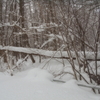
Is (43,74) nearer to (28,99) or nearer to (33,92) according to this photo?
(33,92)

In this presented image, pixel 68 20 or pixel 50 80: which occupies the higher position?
pixel 68 20

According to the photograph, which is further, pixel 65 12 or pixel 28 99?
pixel 65 12

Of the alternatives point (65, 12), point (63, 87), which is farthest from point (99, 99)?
point (65, 12)

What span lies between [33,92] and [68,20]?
231cm

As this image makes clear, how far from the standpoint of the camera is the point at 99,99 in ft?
9.67

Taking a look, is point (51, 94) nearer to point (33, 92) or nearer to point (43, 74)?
point (33, 92)

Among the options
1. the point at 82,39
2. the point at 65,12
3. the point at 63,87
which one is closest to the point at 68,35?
the point at 82,39

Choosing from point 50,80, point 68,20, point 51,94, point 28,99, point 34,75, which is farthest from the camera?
point 34,75

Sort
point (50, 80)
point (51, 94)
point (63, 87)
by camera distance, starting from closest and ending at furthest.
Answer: point (51, 94) → point (63, 87) → point (50, 80)

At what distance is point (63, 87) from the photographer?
139 inches

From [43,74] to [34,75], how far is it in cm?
38

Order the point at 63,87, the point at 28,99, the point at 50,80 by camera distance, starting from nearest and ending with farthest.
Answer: the point at 28,99 < the point at 63,87 < the point at 50,80

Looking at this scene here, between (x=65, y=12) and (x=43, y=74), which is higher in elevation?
(x=65, y=12)

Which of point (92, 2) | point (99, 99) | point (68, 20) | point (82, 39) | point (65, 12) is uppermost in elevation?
point (92, 2)
